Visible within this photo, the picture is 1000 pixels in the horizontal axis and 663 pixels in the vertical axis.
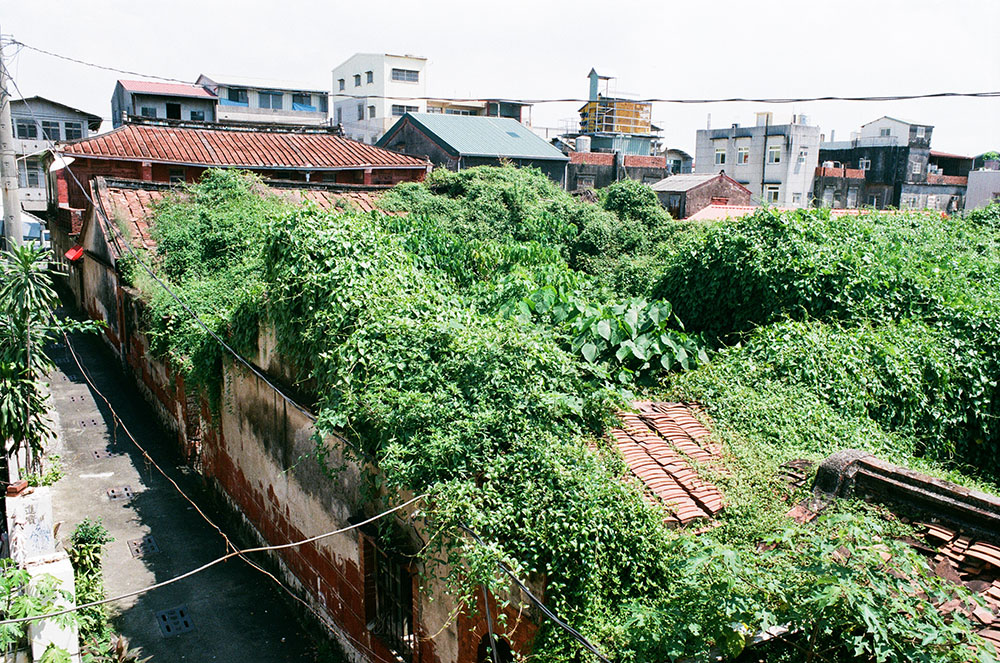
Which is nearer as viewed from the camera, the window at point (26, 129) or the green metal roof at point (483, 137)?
the green metal roof at point (483, 137)

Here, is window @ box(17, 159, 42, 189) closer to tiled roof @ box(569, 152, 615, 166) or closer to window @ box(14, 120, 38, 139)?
window @ box(14, 120, 38, 139)

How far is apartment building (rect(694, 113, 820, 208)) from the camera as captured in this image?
39531mm

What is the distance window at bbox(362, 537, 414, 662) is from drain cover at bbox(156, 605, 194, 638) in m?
2.78

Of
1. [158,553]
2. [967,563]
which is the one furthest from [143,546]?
[967,563]

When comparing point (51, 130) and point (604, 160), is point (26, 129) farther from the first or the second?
point (604, 160)

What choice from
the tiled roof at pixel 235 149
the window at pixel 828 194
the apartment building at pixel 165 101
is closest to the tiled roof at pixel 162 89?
the apartment building at pixel 165 101

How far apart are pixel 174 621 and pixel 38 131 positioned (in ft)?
120

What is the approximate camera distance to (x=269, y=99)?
4750cm

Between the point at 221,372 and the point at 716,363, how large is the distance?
7489mm

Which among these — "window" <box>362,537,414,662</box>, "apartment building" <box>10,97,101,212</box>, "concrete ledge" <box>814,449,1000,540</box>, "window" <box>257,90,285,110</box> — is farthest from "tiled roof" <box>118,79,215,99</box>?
"concrete ledge" <box>814,449,1000,540</box>

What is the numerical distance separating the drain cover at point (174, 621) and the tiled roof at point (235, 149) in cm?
1727

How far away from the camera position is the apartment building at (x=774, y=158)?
Answer: 130ft

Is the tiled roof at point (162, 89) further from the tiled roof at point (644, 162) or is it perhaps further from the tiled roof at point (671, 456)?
the tiled roof at point (671, 456)

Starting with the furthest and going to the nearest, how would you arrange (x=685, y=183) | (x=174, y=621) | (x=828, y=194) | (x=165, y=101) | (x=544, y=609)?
(x=165, y=101), (x=828, y=194), (x=685, y=183), (x=174, y=621), (x=544, y=609)
